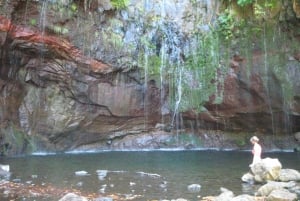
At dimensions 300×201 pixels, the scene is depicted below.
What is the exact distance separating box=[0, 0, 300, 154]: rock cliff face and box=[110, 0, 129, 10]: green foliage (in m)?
0.31

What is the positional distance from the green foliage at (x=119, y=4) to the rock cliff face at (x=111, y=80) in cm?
31

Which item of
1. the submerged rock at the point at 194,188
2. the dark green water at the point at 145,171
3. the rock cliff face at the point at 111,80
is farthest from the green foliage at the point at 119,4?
the submerged rock at the point at 194,188

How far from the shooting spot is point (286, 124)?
863 inches

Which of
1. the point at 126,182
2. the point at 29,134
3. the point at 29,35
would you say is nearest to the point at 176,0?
the point at 29,35

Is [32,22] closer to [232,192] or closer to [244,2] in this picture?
[244,2]

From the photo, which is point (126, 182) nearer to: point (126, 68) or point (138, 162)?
point (138, 162)

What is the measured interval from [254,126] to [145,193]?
12.3 metres

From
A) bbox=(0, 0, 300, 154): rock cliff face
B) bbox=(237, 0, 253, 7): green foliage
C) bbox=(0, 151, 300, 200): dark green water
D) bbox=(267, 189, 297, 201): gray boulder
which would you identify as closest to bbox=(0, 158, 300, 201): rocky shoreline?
bbox=(267, 189, 297, 201): gray boulder

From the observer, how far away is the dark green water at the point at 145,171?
11.8m

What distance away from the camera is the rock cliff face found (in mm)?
19094

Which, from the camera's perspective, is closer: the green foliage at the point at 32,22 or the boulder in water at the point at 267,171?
the boulder in water at the point at 267,171

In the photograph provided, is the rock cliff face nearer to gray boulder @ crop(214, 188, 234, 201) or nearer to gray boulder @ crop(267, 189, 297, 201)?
gray boulder @ crop(214, 188, 234, 201)

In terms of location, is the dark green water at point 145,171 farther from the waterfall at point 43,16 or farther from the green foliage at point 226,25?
the green foliage at point 226,25

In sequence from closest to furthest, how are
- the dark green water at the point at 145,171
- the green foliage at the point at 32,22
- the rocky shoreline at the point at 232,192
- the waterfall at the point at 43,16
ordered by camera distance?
the rocky shoreline at the point at 232,192, the dark green water at the point at 145,171, the green foliage at the point at 32,22, the waterfall at the point at 43,16
